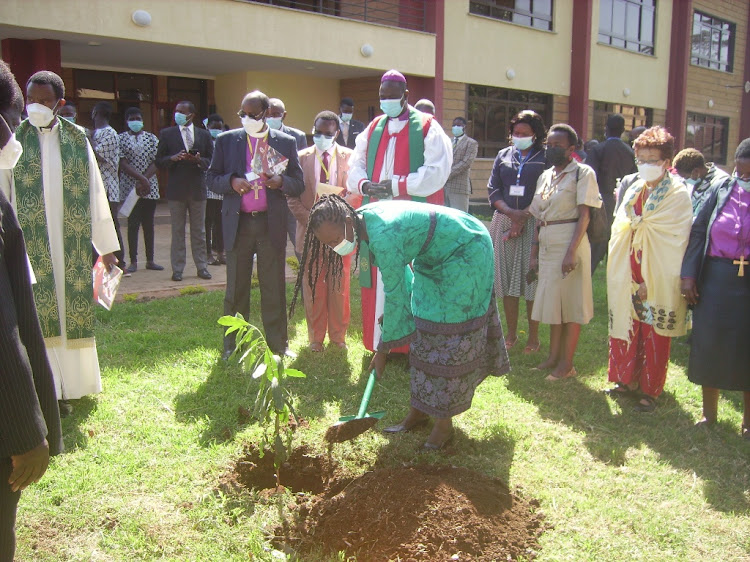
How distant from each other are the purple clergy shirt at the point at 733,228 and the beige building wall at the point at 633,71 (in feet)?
55.8

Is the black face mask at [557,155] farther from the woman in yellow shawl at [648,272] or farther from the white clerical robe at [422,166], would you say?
the white clerical robe at [422,166]

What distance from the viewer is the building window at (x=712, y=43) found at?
2425 cm

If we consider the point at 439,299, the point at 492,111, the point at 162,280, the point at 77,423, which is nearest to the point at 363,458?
the point at 439,299

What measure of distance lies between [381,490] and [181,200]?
19.4ft

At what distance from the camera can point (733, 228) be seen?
4234mm

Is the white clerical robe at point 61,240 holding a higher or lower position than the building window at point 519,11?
lower

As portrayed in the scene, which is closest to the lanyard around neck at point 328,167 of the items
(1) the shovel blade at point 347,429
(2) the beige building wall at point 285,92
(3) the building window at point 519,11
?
(1) the shovel blade at point 347,429

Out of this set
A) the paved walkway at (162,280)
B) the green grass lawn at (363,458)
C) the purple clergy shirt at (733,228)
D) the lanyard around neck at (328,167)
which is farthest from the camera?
the paved walkway at (162,280)

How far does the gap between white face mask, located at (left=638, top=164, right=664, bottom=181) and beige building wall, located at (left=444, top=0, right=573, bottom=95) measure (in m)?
12.3

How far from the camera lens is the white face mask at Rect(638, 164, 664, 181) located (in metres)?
4.62

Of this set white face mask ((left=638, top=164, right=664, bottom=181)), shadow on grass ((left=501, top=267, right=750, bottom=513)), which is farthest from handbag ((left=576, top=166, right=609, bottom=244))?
shadow on grass ((left=501, top=267, right=750, bottom=513))

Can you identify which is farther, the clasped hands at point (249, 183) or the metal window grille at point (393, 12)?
the metal window grille at point (393, 12)

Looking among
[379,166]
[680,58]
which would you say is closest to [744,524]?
[379,166]

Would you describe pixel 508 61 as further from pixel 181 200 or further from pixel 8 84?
pixel 8 84
